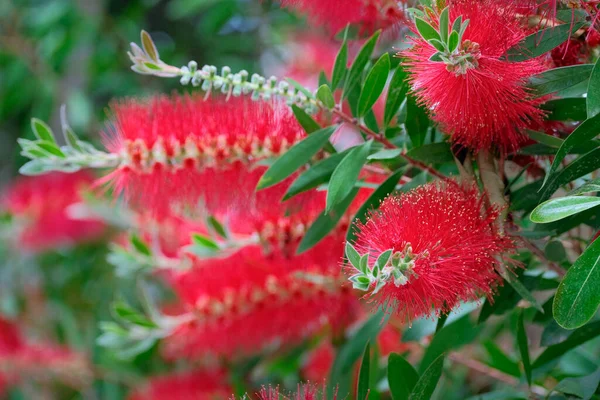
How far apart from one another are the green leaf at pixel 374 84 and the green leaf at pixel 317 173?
0.17 ft

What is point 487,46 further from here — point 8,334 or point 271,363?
point 8,334

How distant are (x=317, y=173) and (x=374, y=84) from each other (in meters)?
0.11

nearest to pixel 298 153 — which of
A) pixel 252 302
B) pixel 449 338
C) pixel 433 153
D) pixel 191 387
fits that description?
pixel 433 153

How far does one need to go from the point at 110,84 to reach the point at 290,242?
1344 mm

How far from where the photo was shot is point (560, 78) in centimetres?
62

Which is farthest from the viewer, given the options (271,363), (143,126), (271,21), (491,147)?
(271,21)

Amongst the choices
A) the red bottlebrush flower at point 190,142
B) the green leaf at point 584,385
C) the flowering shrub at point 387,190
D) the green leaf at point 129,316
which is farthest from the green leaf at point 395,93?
the green leaf at point 129,316

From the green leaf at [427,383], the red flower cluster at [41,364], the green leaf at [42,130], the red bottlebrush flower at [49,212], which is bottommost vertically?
the red flower cluster at [41,364]

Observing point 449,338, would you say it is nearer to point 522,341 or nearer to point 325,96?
point 522,341

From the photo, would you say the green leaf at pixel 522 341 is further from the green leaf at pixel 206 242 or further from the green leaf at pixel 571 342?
the green leaf at pixel 206 242

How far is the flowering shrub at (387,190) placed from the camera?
1.92 feet

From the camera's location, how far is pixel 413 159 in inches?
28.6

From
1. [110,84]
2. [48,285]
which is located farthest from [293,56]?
[48,285]

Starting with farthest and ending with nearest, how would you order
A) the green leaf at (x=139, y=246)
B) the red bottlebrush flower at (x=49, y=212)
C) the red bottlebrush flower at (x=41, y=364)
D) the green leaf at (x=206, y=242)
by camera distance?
1. the red bottlebrush flower at (x=49, y=212)
2. the red bottlebrush flower at (x=41, y=364)
3. the green leaf at (x=139, y=246)
4. the green leaf at (x=206, y=242)
